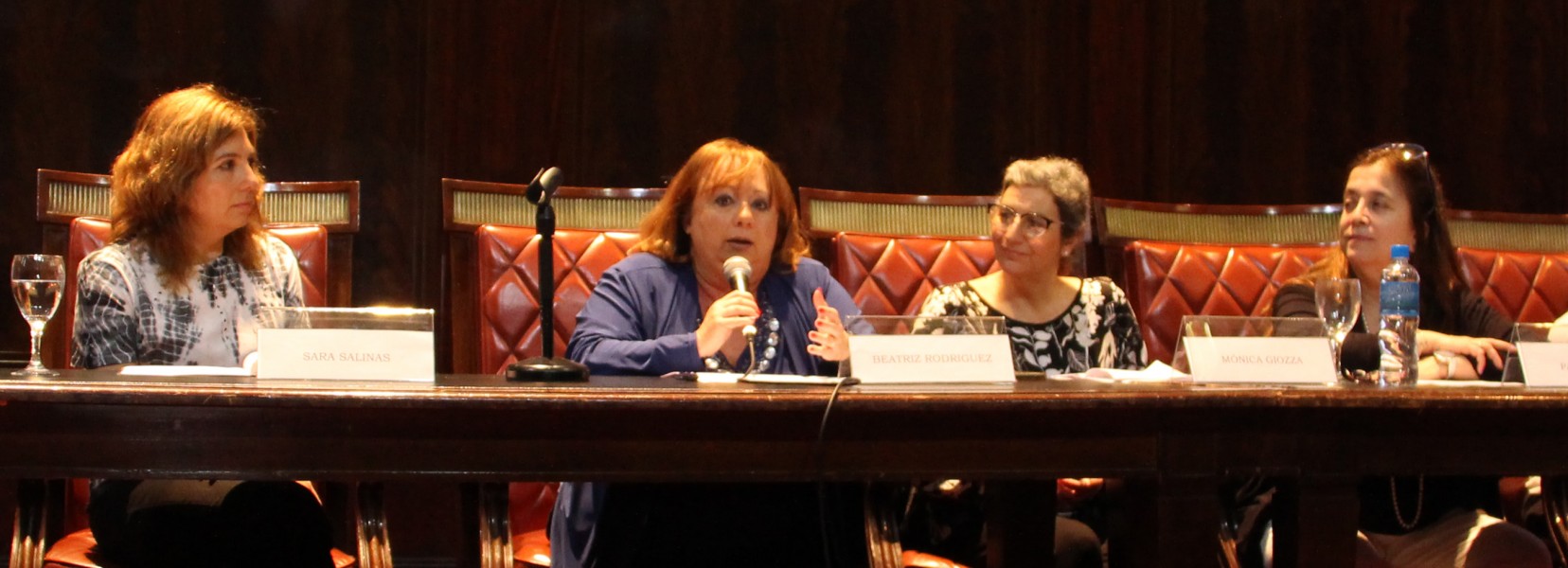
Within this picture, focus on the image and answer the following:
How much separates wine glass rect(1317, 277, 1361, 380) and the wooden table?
341mm

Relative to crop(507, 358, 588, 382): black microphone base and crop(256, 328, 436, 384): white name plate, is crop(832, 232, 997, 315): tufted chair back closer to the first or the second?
crop(507, 358, 588, 382): black microphone base

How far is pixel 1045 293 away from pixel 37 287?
5.39ft

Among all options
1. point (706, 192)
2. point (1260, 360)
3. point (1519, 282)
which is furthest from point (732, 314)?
point (1519, 282)

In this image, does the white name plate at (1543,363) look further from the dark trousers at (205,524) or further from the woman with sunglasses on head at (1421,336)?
the dark trousers at (205,524)

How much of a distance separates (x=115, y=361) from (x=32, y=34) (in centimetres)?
174

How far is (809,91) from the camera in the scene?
3.62 meters

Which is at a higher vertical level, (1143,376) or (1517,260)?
(1517,260)

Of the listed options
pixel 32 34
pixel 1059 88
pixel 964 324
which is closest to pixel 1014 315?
pixel 964 324

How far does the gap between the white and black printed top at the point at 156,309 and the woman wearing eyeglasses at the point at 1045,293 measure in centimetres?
117

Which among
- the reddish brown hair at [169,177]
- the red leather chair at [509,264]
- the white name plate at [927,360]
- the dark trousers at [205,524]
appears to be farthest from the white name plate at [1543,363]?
the reddish brown hair at [169,177]

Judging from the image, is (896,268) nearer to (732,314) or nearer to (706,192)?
(706,192)

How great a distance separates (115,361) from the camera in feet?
6.71

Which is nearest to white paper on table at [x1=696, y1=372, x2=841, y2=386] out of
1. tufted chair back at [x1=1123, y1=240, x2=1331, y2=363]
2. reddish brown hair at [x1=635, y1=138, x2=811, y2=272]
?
reddish brown hair at [x1=635, y1=138, x2=811, y2=272]

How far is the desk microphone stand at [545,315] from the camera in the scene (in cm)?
163
